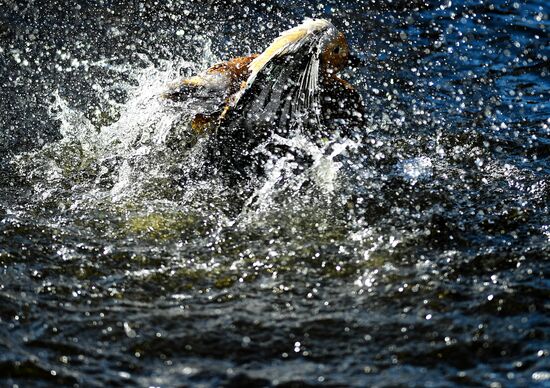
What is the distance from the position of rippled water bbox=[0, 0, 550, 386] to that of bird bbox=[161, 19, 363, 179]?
0.63ft

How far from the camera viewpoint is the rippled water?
11.4ft

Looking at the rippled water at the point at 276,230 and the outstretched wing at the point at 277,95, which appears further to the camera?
the outstretched wing at the point at 277,95

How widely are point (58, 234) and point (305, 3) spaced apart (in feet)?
18.2

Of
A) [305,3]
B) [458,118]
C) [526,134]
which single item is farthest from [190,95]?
[305,3]

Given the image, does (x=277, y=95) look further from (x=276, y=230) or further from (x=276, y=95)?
(x=276, y=230)

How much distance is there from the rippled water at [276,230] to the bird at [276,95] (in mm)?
193

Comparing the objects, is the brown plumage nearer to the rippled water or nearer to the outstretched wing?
the outstretched wing

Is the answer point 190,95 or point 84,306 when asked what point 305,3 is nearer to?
point 190,95

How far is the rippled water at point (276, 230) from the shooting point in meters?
3.48

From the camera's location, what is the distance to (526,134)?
6473 mm

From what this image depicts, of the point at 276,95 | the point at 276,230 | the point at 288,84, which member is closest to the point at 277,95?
the point at 276,95

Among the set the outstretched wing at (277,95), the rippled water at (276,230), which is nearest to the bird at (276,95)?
the outstretched wing at (277,95)

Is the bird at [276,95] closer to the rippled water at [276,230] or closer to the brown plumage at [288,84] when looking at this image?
the brown plumage at [288,84]

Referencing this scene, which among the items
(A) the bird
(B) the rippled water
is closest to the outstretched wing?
(A) the bird
